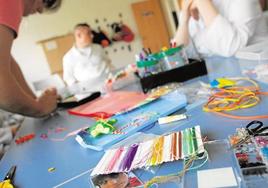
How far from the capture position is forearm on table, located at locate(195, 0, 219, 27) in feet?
3.32

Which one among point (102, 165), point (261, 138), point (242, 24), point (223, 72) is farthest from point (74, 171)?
point (242, 24)

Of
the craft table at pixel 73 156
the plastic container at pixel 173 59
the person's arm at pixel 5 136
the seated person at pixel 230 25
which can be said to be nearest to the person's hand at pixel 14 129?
the person's arm at pixel 5 136

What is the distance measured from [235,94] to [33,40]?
3675 millimetres

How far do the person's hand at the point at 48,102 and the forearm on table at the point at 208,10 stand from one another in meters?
0.63

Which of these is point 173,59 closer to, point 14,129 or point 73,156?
point 73,156

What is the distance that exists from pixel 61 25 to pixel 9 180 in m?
3.51

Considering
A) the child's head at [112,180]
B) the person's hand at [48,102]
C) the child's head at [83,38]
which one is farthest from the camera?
the child's head at [83,38]

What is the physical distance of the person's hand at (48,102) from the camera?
0.97m

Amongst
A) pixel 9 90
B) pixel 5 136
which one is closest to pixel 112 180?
pixel 9 90

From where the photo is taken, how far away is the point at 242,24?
3.23 ft

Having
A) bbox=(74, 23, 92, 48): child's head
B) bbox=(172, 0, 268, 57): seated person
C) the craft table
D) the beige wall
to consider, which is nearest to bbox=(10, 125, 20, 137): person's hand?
the craft table

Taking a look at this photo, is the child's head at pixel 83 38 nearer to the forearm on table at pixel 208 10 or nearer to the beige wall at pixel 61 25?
the forearm on table at pixel 208 10

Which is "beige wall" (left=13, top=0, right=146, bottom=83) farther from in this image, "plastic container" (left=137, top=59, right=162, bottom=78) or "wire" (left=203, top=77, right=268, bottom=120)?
"wire" (left=203, top=77, right=268, bottom=120)

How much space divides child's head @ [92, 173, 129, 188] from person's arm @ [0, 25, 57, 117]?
0.45 metres
